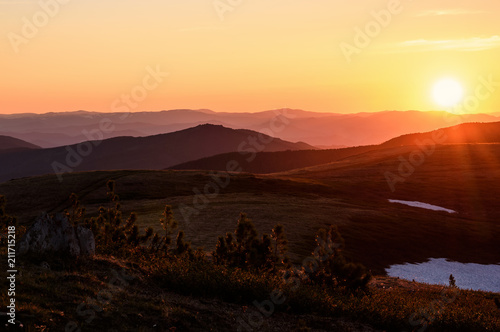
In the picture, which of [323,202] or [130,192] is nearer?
[323,202]

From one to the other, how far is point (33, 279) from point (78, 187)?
89347mm

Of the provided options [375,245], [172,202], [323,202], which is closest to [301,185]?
[323,202]

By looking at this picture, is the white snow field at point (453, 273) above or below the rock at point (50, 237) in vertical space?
below

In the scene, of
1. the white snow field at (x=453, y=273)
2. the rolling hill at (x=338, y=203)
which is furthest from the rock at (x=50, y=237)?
the white snow field at (x=453, y=273)

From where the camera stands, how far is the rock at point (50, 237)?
15.8m

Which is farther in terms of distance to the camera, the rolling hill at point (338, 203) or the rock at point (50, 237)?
the rolling hill at point (338, 203)

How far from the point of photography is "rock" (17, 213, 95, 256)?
15.8m

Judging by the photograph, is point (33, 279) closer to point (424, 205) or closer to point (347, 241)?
point (347, 241)

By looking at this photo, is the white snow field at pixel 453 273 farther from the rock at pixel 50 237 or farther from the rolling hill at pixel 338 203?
the rock at pixel 50 237

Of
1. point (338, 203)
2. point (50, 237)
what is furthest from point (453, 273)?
point (50, 237)

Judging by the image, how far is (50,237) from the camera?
15.9 metres

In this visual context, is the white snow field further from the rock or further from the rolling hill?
the rock

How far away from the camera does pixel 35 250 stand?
1571cm

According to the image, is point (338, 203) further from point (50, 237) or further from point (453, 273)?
point (50, 237)
